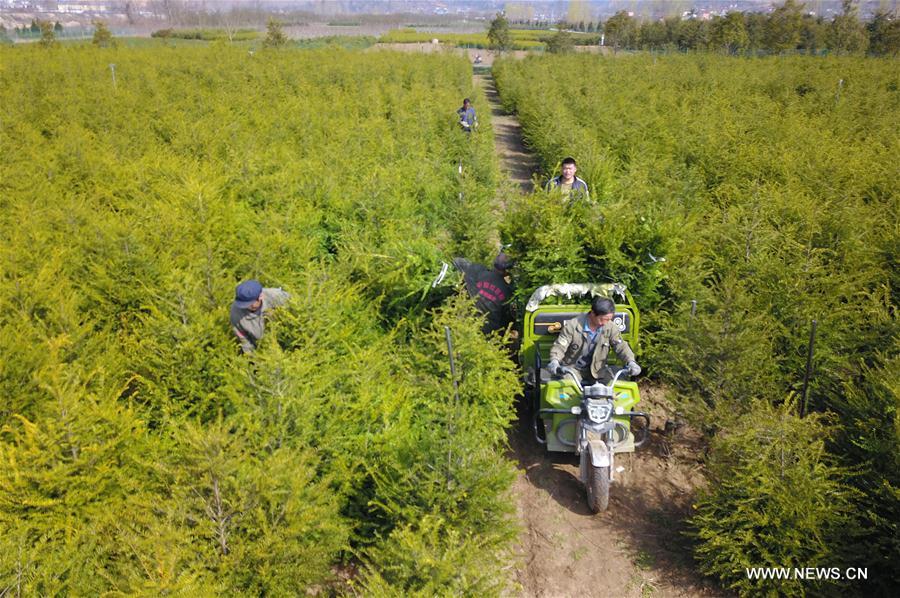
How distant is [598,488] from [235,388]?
128 inches

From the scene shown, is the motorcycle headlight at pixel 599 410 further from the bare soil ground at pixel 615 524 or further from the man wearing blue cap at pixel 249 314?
the man wearing blue cap at pixel 249 314

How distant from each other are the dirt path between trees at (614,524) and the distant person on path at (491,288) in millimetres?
1213

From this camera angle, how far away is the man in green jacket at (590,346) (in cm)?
550

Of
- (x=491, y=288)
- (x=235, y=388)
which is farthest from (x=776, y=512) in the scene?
(x=235, y=388)

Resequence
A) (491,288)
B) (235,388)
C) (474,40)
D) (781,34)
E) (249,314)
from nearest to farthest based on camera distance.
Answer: (235,388), (249,314), (491,288), (781,34), (474,40)

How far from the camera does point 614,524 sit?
520cm

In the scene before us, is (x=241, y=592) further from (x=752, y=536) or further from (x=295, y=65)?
(x=295, y=65)

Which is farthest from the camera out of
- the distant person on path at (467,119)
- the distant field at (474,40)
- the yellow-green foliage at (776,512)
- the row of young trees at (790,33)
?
the distant field at (474,40)

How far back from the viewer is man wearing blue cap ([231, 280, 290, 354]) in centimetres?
560

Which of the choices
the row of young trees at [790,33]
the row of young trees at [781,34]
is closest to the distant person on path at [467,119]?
the row of young trees at [781,34]

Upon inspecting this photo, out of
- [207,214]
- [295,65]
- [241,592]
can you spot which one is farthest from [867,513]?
[295,65]

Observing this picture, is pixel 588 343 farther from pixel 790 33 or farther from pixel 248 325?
pixel 790 33

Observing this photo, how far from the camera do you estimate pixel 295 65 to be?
27625 millimetres

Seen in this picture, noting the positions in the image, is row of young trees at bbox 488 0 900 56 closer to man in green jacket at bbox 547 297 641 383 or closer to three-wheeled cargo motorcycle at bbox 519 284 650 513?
Result: three-wheeled cargo motorcycle at bbox 519 284 650 513
